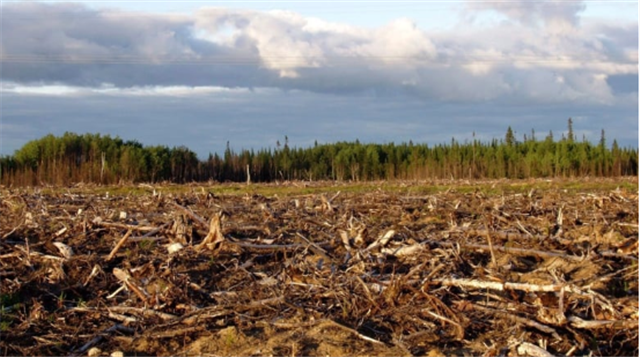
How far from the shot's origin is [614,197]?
32.8ft

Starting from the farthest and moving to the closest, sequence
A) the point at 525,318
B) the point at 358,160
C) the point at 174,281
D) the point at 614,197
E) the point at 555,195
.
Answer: the point at 358,160 < the point at 555,195 < the point at 614,197 < the point at 174,281 < the point at 525,318

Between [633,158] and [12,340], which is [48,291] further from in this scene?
[633,158]

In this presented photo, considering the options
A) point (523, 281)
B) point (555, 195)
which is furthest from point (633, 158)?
point (523, 281)

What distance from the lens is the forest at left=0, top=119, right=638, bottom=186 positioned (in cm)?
2958

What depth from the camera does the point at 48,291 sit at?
20.1 feet

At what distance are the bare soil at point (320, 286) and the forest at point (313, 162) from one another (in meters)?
21.7

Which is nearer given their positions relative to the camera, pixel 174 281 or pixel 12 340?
pixel 12 340

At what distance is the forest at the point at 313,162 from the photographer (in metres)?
29.6

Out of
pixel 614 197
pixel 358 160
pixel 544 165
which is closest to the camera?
pixel 614 197

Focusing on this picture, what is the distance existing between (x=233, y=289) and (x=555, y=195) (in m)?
6.72

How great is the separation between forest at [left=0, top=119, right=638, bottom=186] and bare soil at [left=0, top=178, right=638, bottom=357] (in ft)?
71.3

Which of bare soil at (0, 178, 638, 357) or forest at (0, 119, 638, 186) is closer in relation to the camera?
bare soil at (0, 178, 638, 357)

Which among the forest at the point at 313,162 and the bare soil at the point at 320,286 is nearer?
the bare soil at the point at 320,286

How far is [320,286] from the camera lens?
18.8ft
